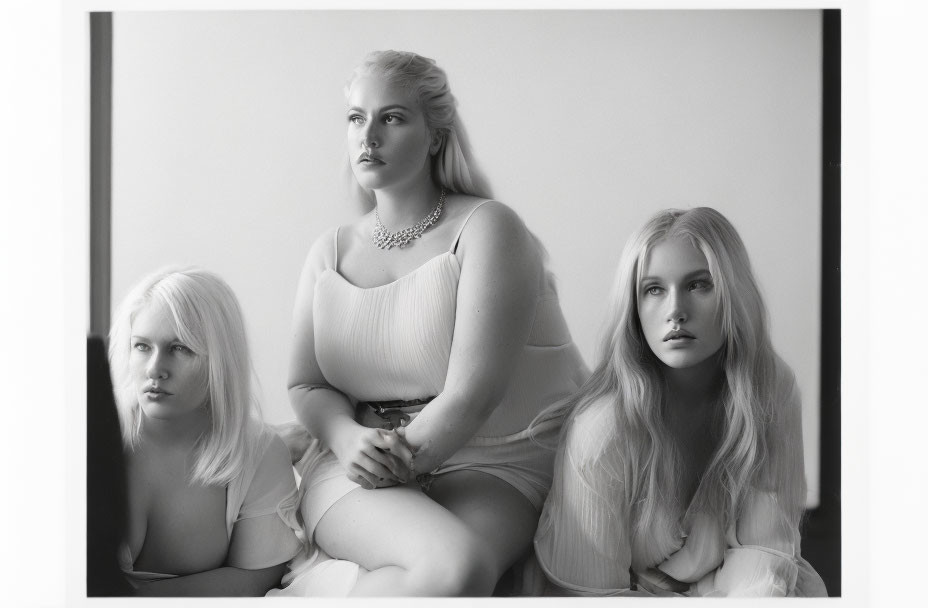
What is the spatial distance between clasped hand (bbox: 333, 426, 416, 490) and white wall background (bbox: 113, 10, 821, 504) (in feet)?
0.82

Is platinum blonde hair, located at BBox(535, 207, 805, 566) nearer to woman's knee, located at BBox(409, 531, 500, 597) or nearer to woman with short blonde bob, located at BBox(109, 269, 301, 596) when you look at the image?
woman's knee, located at BBox(409, 531, 500, 597)

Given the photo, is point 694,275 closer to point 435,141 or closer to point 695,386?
point 695,386

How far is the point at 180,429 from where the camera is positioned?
2391mm

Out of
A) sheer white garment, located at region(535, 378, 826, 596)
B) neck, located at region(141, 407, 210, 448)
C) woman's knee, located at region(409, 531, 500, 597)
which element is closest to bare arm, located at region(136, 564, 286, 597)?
neck, located at region(141, 407, 210, 448)

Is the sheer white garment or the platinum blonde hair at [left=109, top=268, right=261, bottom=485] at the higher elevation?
the platinum blonde hair at [left=109, top=268, right=261, bottom=485]

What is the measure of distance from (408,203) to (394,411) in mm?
464

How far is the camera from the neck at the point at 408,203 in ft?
7.96

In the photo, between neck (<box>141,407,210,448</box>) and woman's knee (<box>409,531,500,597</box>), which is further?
neck (<box>141,407,210,448</box>)

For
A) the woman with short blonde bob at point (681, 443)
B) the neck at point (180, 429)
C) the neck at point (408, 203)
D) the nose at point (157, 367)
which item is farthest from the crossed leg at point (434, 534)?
the neck at point (408, 203)

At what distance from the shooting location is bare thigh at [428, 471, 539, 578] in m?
2.28

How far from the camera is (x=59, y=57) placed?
2.52 m

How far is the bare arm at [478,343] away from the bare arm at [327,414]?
0.19 ft

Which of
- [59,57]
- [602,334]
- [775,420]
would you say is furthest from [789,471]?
[59,57]

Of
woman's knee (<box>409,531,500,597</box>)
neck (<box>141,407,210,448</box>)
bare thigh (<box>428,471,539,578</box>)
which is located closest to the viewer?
woman's knee (<box>409,531,500,597</box>)
